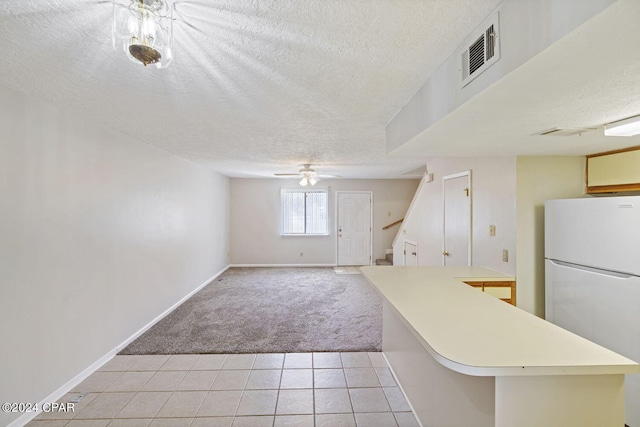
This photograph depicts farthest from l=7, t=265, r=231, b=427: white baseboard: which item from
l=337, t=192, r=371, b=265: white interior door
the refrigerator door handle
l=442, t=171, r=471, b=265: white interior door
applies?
l=337, t=192, r=371, b=265: white interior door

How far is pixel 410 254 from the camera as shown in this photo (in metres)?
5.36

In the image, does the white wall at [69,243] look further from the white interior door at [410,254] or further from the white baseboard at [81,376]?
the white interior door at [410,254]

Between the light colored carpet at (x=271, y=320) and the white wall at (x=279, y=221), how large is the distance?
167cm

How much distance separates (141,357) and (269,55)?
3137 mm

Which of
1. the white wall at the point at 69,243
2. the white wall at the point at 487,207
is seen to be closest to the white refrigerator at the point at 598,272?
the white wall at the point at 487,207

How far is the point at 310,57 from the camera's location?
60.4 inches

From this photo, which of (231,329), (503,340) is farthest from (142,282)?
(503,340)

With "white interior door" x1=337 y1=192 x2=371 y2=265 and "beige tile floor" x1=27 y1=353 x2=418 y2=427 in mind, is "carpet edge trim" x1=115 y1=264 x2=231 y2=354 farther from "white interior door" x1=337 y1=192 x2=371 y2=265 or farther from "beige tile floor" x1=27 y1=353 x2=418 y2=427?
"white interior door" x1=337 y1=192 x2=371 y2=265

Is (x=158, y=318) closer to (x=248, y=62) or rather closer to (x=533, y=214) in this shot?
(x=248, y=62)

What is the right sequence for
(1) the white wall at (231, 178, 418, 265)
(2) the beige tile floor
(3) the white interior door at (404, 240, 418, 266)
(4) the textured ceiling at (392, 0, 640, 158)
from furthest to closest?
(1) the white wall at (231, 178, 418, 265), (3) the white interior door at (404, 240, 418, 266), (2) the beige tile floor, (4) the textured ceiling at (392, 0, 640, 158)

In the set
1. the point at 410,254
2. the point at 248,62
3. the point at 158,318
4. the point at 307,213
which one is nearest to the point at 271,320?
the point at 158,318

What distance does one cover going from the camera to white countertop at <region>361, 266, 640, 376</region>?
4.01 ft

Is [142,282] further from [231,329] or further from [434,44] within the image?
[434,44]

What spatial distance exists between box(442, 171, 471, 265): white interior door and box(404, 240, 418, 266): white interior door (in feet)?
3.28
